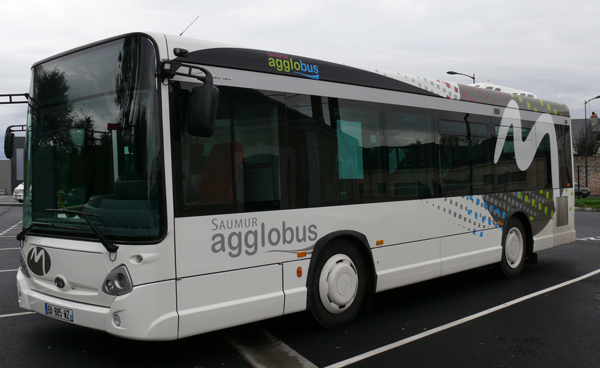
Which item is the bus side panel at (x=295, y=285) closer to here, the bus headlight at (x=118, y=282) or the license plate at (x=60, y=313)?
the bus headlight at (x=118, y=282)

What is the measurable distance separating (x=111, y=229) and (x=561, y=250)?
1106cm

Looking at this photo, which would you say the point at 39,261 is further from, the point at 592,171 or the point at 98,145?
the point at 592,171

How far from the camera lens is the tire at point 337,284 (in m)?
5.93

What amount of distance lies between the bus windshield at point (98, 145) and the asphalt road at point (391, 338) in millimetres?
1207

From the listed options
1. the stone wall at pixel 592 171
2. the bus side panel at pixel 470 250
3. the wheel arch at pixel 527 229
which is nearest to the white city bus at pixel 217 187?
the bus side panel at pixel 470 250

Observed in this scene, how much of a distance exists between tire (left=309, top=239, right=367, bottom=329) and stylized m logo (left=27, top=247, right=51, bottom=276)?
8.38ft

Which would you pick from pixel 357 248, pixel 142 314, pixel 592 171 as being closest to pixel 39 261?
pixel 142 314

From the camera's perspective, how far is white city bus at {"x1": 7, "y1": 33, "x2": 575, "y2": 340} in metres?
4.61

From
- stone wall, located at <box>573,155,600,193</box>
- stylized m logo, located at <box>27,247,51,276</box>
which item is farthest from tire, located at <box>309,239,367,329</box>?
stone wall, located at <box>573,155,600,193</box>

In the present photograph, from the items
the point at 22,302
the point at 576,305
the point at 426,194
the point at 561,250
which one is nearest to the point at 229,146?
the point at 22,302

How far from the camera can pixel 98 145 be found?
493 centimetres

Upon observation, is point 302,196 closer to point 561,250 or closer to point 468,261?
point 468,261

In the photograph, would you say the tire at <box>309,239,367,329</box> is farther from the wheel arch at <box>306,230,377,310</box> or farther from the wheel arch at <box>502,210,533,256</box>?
the wheel arch at <box>502,210,533,256</box>

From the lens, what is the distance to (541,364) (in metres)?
5.00
